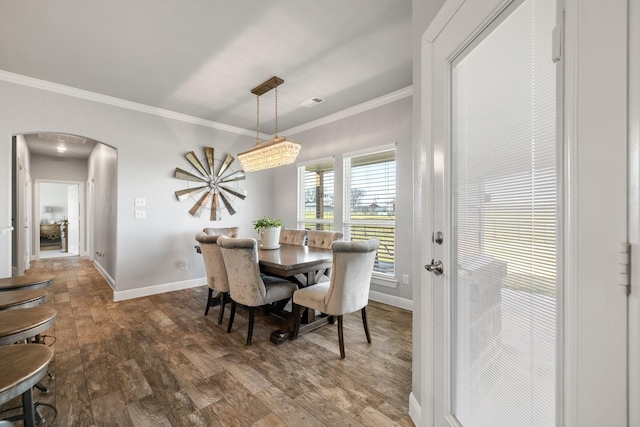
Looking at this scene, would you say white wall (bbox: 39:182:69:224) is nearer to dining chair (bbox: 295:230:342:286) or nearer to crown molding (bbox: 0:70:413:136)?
crown molding (bbox: 0:70:413:136)

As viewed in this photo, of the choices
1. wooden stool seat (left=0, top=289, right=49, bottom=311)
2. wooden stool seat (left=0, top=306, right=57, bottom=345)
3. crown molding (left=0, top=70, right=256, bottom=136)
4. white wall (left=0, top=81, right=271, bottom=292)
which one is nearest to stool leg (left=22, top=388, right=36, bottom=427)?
wooden stool seat (left=0, top=306, right=57, bottom=345)

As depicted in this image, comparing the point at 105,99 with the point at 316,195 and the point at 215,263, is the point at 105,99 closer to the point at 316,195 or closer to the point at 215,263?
the point at 215,263

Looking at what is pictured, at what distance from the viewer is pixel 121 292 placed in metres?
3.79

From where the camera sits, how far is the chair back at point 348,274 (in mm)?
2156

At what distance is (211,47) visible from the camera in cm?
256

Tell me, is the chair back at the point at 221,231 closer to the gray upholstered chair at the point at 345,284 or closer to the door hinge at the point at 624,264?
the gray upholstered chair at the point at 345,284

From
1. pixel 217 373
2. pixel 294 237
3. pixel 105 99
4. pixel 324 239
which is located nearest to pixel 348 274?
pixel 217 373

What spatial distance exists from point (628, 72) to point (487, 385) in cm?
100

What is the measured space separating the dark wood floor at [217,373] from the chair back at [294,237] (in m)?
1.12

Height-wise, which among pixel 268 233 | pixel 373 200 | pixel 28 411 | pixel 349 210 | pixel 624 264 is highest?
pixel 373 200

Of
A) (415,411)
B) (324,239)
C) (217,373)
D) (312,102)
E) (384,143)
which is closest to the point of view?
(415,411)

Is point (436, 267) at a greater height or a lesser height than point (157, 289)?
greater

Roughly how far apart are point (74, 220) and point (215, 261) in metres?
7.74

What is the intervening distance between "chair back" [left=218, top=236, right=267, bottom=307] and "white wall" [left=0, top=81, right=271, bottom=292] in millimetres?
2148
